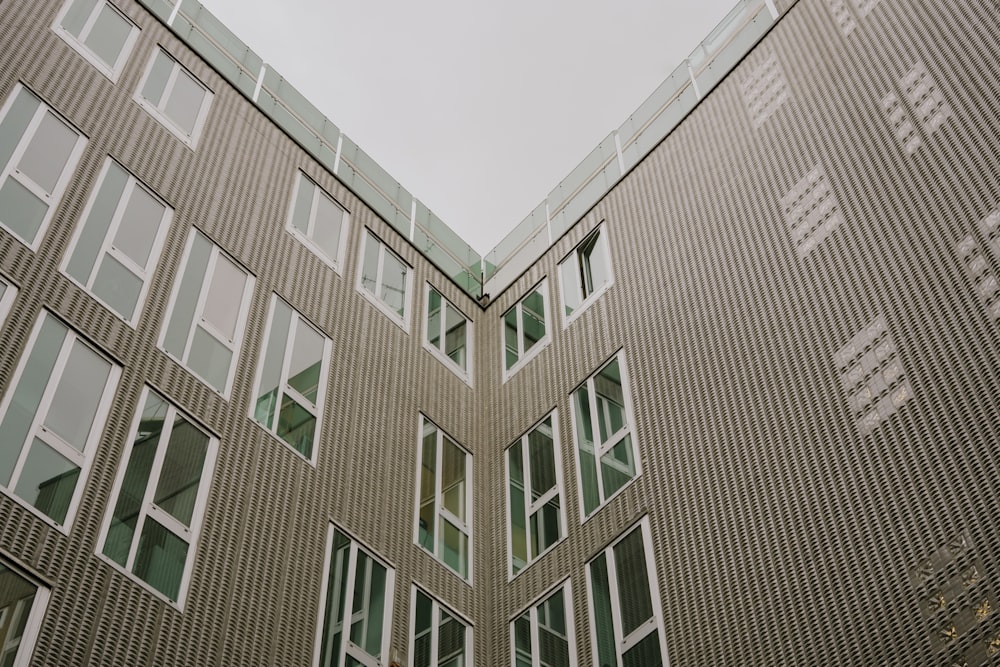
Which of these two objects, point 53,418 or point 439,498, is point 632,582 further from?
point 53,418

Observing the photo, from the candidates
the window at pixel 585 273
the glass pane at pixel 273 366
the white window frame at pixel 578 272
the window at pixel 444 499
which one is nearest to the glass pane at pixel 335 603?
the window at pixel 444 499

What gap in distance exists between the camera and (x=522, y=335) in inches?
834

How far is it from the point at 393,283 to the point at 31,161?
24.7ft

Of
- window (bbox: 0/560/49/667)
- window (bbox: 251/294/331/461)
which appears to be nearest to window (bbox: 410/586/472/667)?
window (bbox: 251/294/331/461)

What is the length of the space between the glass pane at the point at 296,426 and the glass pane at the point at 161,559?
2894 mm

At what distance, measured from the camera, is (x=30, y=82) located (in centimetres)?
1545

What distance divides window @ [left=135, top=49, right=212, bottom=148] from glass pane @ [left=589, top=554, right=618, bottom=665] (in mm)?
9271

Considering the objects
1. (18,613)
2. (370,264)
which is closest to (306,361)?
(370,264)

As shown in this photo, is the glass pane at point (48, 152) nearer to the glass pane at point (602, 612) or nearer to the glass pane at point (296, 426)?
the glass pane at point (296, 426)

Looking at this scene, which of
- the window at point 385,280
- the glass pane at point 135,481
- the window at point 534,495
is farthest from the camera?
the window at point 385,280

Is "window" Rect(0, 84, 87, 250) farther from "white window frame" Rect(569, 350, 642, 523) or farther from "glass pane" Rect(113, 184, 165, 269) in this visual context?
"white window frame" Rect(569, 350, 642, 523)

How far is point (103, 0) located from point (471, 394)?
924 centimetres

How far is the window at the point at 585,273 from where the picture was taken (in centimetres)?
1988

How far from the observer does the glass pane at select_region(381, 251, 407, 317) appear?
20.2 metres
